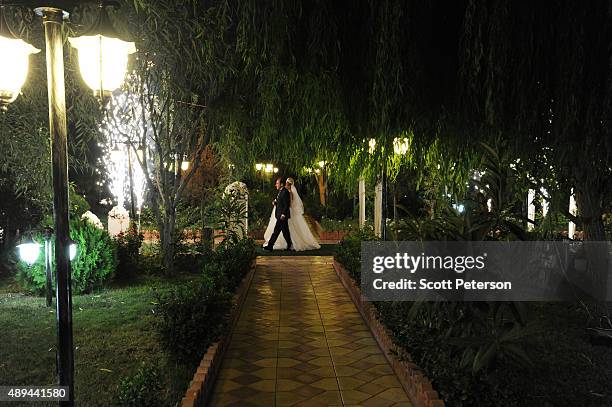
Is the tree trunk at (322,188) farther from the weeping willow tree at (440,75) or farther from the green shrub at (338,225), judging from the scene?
the weeping willow tree at (440,75)

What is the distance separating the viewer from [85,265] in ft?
28.7

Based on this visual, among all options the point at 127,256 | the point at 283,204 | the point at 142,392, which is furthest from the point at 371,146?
the point at 283,204

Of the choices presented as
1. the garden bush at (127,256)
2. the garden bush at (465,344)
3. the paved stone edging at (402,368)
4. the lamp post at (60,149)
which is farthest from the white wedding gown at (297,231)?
the lamp post at (60,149)

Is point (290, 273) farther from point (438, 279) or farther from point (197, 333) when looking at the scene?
point (438, 279)

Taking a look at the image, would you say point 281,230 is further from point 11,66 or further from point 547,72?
point 11,66

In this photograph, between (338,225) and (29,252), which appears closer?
(29,252)

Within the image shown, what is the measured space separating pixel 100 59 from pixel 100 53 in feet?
0.12

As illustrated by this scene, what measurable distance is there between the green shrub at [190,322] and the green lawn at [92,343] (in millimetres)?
184

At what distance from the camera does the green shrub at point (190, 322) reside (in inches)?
197

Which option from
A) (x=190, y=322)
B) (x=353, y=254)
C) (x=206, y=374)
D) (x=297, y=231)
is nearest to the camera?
(x=206, y=374)

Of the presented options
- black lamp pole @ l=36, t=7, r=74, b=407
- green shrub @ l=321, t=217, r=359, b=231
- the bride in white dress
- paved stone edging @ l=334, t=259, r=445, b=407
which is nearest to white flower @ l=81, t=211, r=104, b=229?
the bride in white dress

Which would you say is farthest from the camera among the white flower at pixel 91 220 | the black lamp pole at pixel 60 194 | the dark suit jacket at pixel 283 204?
the dark suit jacket at pixel 283 204

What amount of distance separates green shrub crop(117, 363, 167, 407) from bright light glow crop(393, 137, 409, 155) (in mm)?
3109

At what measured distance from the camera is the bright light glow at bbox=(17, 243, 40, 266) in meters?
8.35
